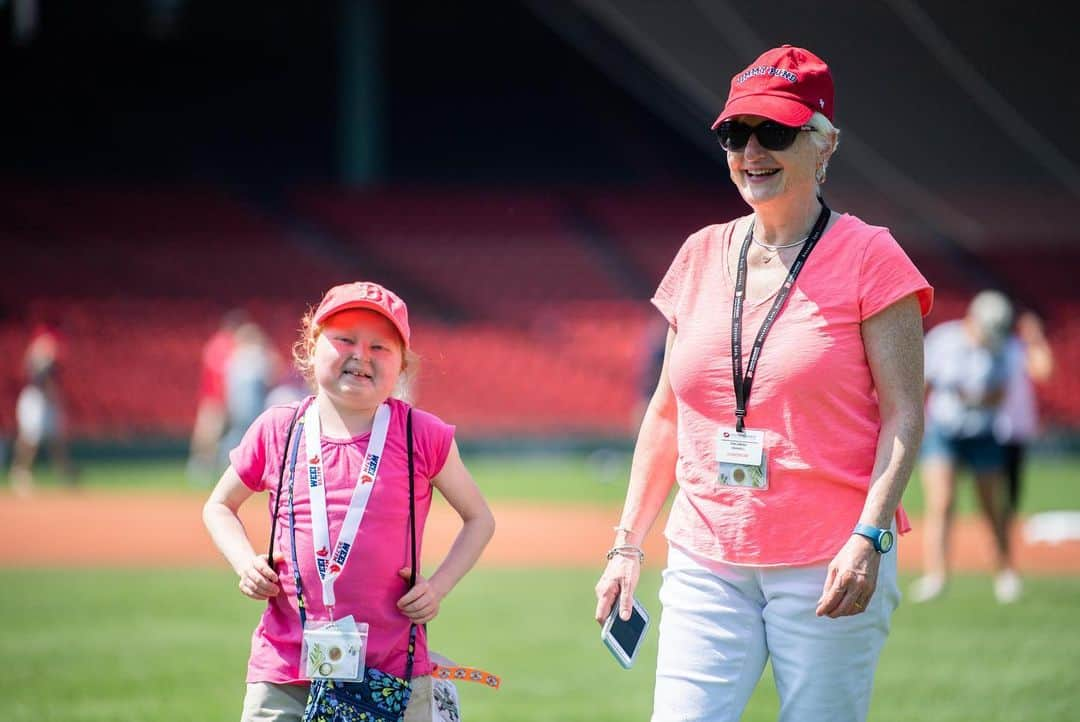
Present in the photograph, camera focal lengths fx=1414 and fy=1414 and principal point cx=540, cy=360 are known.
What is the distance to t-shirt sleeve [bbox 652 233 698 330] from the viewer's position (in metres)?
3.91

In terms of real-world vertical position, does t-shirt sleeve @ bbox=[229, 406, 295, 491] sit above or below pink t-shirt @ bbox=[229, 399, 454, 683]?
above

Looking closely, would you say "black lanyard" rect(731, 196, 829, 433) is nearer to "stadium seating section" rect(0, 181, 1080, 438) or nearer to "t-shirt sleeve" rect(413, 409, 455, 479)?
"t-shirt sleeve" rect(413, 409, 455, 479)

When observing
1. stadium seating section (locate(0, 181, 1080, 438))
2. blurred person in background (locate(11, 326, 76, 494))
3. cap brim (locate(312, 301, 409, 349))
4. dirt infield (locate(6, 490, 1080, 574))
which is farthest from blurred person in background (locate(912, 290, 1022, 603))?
stadium seating section (locate(0, 181, 1080, 438))

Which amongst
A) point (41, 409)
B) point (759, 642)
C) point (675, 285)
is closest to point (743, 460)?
point (759, 642)

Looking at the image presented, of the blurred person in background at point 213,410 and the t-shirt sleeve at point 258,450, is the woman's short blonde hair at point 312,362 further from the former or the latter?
the blurred person in background at point 213,410

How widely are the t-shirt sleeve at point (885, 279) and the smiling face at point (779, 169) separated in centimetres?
26

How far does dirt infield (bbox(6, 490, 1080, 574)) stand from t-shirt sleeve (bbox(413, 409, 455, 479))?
894cm

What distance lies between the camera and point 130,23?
39.0 m

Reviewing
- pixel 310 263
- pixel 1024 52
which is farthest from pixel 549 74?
pixel 1024 52

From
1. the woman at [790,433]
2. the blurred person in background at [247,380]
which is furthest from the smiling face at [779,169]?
the blurred person in background at [247,380]

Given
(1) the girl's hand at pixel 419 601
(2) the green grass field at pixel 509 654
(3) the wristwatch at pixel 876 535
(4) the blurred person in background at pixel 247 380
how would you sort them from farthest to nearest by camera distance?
(4) the blurred person in background at pixel 247 380
(2) the green grass field at pixel 509 654
(1) the girl's hand at pixel 419 601
(3) the wristwatch at pixel 876 535

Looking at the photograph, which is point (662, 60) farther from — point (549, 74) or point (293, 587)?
point (549, 74)

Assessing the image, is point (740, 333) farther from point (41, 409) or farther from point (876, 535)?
point (41, 409)

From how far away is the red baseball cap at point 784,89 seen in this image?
364cm
